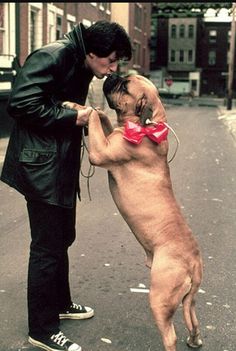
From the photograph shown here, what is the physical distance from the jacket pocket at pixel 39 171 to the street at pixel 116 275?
3.38 feet

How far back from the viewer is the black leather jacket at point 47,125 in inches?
122

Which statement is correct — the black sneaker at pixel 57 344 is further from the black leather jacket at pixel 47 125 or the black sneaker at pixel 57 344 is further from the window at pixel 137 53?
the window at pixel 137 53

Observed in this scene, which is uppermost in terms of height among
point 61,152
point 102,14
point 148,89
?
point 102,14

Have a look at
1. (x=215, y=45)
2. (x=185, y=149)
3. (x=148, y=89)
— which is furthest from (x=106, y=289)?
(x=215, y=45)

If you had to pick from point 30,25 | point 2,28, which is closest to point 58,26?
point 30,25

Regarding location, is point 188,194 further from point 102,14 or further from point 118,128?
point 102,14

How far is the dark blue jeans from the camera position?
3.29m

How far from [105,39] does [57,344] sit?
6.19ft

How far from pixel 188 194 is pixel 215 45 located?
242ft

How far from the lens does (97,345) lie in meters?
3.51

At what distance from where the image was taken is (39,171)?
3.21m

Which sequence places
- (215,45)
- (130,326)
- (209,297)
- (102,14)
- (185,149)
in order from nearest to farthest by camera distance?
(130,326), (209,297), (185,149), (102,14), (215,45)

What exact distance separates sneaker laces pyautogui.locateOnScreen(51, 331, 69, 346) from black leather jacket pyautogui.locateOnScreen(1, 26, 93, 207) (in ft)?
2.77

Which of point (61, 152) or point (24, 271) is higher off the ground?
point (61, 152)
